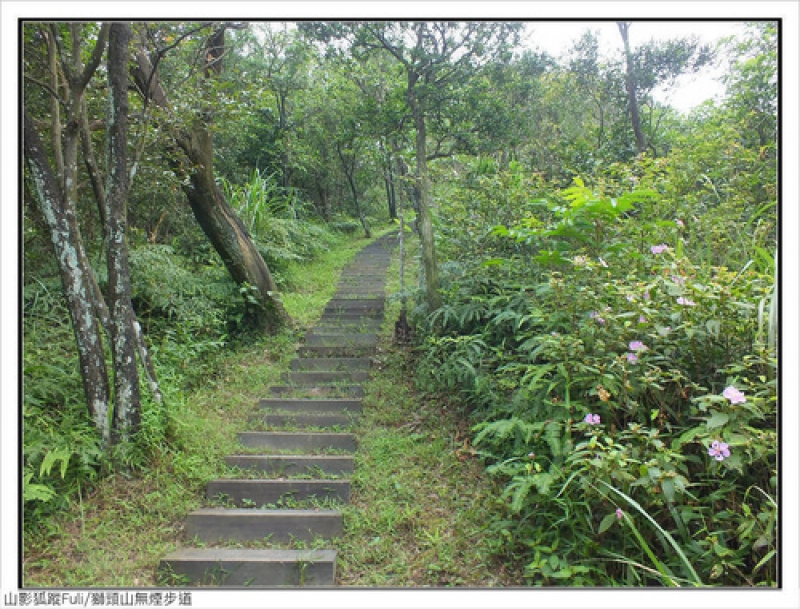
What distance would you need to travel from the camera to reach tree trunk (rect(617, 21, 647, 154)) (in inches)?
302

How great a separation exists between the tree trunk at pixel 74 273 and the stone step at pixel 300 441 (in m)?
1.09

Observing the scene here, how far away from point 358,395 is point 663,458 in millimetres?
3000

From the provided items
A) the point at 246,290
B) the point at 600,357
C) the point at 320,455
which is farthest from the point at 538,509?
the point at 246,290

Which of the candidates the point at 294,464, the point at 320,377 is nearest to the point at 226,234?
the point at 320,377

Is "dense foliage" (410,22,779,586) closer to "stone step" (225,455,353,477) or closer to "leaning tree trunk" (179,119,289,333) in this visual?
"stone step" (225,455,353,477)

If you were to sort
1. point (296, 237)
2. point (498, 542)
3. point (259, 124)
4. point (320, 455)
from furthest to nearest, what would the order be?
point (259, 124) < point (296, 237) < point (320, 455) < point (498, 542)

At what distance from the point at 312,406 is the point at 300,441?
0.62 m

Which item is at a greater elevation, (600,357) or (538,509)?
(600,357)

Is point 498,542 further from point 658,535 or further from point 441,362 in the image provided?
point 441,362

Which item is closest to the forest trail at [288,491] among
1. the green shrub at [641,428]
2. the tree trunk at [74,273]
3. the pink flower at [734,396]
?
the tree trunk at [74,273]

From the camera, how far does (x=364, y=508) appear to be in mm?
3293

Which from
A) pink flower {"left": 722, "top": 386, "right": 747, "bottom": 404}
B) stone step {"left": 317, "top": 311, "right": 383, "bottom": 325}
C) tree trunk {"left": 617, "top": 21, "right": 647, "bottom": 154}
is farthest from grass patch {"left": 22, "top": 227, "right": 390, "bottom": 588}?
tree trunk {"left": 617, "top": 21, "right": 647, "bottom": 154}

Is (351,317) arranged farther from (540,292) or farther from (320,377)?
(540,292)

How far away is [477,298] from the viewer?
4.43 meters
